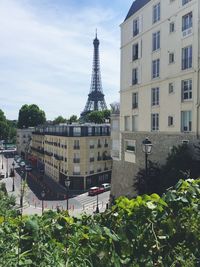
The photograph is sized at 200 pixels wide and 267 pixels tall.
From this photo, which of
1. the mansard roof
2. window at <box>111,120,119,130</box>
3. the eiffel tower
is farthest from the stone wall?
the eiffel tower

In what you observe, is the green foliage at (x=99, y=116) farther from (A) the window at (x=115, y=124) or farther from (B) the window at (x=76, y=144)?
(A) the window at (x=115, y=124)

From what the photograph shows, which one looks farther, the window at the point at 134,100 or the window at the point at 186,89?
the window at the point at 134,100

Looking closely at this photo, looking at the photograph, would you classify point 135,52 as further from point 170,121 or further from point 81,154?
point 81,154

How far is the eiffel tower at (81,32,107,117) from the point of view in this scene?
5069 inches

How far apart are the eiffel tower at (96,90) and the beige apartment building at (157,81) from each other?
326 ft

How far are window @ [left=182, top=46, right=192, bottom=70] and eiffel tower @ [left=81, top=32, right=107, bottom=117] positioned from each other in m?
107

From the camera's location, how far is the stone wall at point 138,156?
78.9 feet

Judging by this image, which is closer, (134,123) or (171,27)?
(171,27)

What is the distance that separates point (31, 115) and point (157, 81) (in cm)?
8071

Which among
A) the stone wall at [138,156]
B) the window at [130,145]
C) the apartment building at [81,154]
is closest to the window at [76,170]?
the apartment building at [81,154]

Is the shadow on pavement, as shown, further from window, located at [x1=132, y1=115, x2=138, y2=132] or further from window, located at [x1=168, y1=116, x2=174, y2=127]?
window, located at [x1=168, y1=116, x2=174, y2=127]

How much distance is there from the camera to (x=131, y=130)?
2917cm

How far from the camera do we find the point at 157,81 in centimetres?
2569

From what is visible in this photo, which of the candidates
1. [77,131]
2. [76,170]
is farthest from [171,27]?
[76,170]
